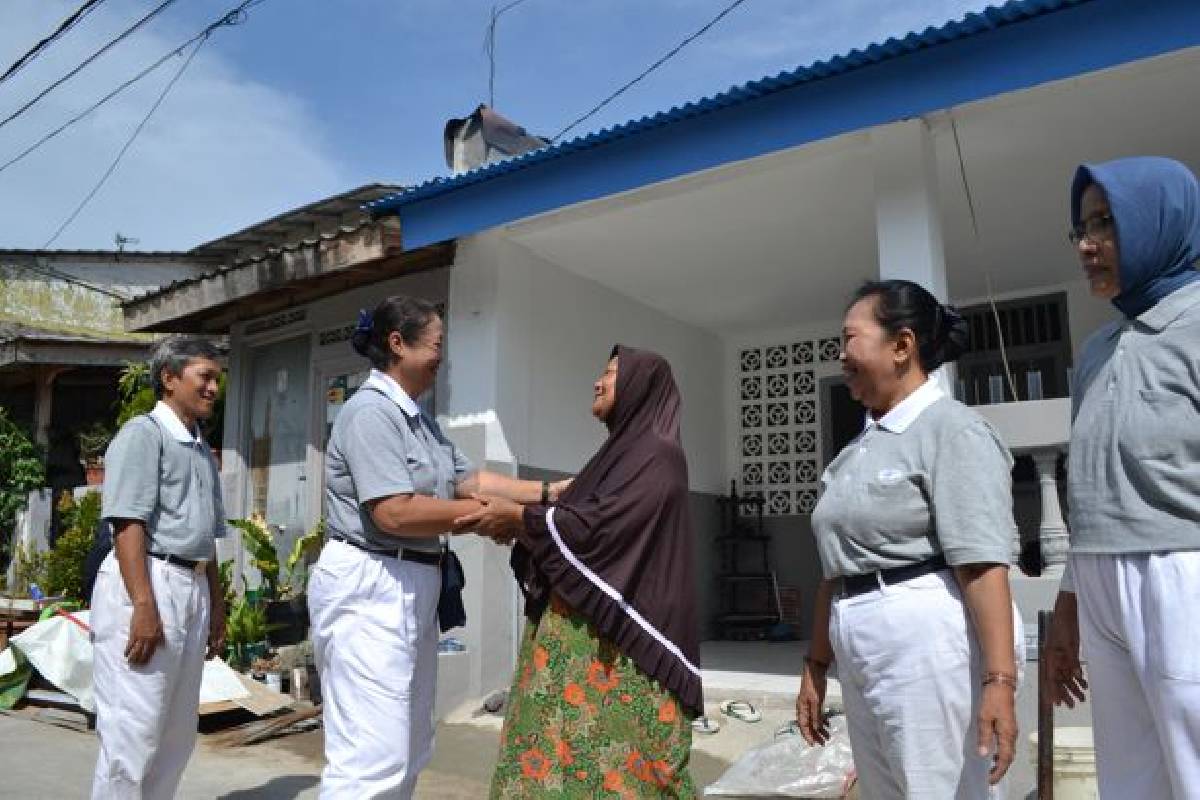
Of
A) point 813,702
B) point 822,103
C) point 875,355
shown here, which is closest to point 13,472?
point 822,103

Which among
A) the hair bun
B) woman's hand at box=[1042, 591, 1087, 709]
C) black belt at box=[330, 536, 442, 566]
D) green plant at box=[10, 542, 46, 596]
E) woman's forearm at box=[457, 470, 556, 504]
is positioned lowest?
green plant at box=[10, 542, 46, 596]

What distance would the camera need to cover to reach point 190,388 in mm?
3166

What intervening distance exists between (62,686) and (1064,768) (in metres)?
5.34

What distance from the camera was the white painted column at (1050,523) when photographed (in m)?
4.49

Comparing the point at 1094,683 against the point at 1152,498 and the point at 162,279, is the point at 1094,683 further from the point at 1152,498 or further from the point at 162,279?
the point at 162,279

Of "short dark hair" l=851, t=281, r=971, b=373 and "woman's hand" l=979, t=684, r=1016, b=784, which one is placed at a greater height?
"short dark hair" l=851, t=281, r=971, b=373

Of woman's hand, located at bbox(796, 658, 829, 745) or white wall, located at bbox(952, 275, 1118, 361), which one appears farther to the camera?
white wall, located at bbox(952, 275, 1118, 361)

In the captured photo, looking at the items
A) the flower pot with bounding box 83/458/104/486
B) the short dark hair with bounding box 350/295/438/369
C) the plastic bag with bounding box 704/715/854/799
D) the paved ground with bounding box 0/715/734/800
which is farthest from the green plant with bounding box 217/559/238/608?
the short dark hair with bounding box 350/295/438/369

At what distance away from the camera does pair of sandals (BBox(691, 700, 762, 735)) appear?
5102 millimetres

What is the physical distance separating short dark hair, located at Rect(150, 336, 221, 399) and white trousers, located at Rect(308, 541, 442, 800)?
957 millimetres

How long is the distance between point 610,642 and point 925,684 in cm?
80

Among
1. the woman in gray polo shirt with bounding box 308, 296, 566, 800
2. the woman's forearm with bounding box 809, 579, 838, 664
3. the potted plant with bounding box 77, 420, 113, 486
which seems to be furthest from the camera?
the potted plant with bounding box 77, 420, 113, 486

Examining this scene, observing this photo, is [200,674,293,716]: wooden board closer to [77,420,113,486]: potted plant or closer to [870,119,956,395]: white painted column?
[870,119,956,395]: white painted column

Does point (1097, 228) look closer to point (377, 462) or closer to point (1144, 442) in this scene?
point (1144, 442)
